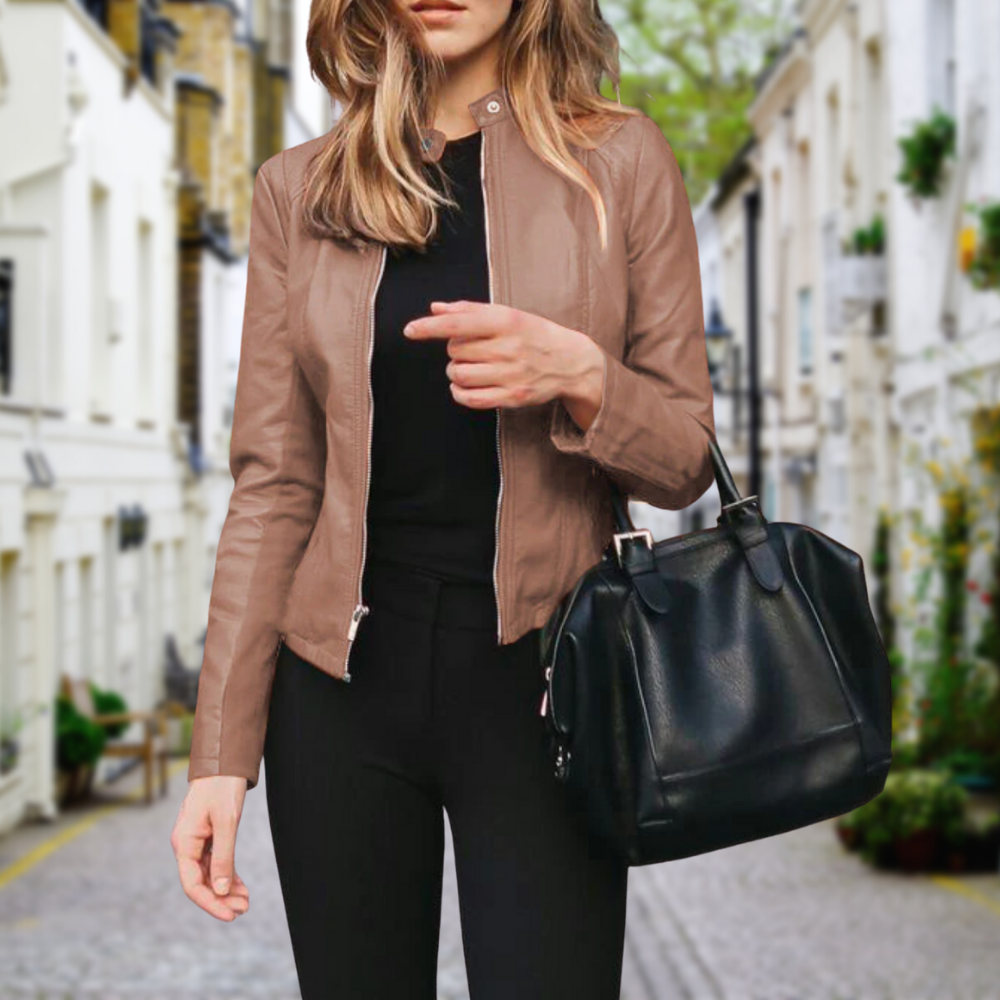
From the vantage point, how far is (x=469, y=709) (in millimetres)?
2199

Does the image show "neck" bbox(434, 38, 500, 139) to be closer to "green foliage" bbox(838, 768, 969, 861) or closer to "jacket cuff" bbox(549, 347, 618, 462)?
"jacket cuff" bbox(549, 347, 618, 462)

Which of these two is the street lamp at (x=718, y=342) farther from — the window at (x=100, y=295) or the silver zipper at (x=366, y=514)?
the silver zipper at (x=366, y=514)

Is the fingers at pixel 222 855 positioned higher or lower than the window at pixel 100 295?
lower

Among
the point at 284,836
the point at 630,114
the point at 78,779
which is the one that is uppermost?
the point at 630,114

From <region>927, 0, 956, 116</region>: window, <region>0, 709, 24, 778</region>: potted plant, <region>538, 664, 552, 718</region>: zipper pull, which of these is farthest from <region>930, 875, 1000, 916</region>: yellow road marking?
<region>538, 664, 552, 718</region>: zipper pull

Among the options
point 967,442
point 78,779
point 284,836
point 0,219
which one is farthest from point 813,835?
point 284,836

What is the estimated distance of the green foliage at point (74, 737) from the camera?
17375mm

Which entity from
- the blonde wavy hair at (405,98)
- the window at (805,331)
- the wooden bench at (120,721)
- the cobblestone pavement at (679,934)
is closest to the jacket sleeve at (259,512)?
the blonde wavy hair at (405,98)

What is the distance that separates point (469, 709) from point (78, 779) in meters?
16.4

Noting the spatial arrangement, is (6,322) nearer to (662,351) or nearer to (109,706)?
(109,706)

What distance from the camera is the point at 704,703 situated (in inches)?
81.4

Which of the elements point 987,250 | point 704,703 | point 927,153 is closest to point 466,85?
point 704,703

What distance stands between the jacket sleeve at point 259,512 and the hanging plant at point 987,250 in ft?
31.6

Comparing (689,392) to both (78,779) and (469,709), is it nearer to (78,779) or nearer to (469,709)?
(469,709)
